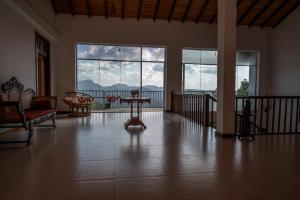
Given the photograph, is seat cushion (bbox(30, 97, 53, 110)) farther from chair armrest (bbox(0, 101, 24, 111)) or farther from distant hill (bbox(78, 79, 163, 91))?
distant hill (bbox(78, 79, 163, 91))

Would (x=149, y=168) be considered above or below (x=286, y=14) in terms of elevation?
below

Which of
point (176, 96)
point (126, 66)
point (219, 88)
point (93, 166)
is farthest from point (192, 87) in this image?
point (93, 166)

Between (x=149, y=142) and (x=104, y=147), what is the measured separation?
84 centimetres

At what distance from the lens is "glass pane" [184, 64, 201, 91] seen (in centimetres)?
999

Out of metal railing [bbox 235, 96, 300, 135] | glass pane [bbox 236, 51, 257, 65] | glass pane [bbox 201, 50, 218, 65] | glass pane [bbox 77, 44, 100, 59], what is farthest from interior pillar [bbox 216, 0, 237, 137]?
glass pane [bbox 236, 51, 257, 65]

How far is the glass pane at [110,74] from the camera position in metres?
9.59

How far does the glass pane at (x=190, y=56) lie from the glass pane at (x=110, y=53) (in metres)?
2.79

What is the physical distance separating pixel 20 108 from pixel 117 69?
620 cm

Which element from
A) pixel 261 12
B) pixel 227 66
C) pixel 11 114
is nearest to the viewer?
pixel 11 114

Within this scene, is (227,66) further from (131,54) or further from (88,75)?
(88,75)

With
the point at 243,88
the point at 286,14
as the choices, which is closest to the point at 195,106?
the point at 243,88

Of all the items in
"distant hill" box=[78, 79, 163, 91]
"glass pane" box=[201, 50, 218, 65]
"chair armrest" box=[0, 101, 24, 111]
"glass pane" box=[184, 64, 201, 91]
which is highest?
"glass pane" box=[201, 50, 218, 65]

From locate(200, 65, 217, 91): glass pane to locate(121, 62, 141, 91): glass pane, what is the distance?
2891mm

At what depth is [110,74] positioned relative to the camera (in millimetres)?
9797
